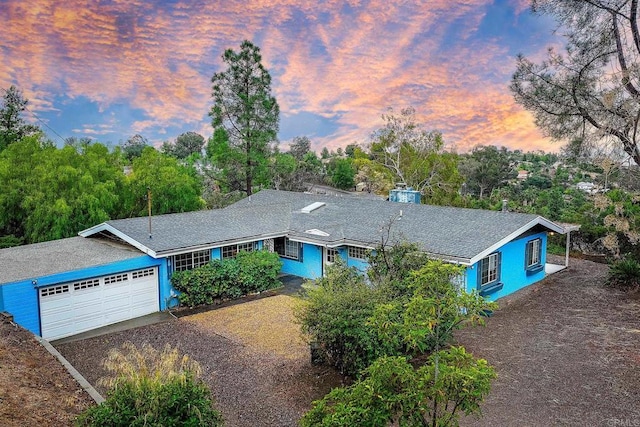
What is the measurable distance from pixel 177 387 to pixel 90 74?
23.4m

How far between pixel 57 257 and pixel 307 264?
28.8 ft

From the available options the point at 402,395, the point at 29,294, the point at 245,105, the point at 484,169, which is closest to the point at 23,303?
the point at 29,294

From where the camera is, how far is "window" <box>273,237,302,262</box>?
18.7 metres

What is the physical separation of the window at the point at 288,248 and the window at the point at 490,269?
7.21m

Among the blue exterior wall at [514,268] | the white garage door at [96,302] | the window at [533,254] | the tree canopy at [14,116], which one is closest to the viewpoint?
the white garage door at [96,302]

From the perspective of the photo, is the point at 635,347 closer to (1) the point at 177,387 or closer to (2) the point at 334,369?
(2) the point at 334,369

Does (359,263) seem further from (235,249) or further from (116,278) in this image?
(116,278)

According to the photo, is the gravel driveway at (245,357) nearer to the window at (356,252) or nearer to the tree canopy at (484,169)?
the window at (356,252)

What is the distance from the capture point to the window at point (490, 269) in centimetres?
1467

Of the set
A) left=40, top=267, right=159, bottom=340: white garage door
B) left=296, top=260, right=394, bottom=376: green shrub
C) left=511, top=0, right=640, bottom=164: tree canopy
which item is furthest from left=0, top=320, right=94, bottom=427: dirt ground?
left=511, top=0, right=640, bottom=164: tree canopy

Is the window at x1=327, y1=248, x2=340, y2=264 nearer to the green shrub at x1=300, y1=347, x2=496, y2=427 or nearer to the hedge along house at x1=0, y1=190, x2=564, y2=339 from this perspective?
the hedge along house at x1=0, y1=190, x2=564, y2=339

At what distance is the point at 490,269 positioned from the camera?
15.1 m

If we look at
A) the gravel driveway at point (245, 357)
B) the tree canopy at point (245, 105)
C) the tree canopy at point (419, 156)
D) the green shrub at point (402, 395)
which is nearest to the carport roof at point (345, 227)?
the gravel driveway at point (245, 357)

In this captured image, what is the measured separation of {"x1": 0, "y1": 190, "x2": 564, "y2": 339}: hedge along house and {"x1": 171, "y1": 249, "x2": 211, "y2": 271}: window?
0.04 meters
